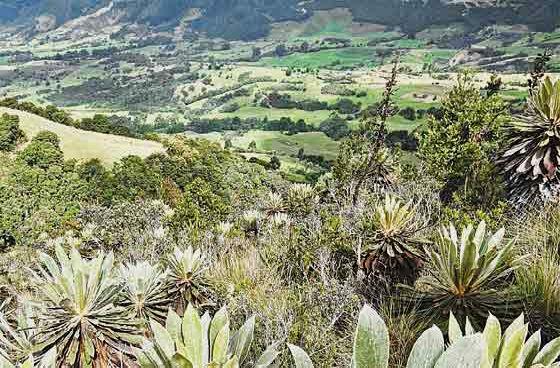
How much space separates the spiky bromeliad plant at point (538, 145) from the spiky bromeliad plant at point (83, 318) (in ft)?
16.0

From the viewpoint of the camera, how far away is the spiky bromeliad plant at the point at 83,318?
365 cm

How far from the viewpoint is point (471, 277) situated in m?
3.45

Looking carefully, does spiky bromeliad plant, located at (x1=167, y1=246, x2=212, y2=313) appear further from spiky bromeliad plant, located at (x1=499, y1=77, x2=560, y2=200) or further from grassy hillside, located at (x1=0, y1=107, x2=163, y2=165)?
grassy hillside, located at (x1=0, y1=107, x2=163, y2=165)

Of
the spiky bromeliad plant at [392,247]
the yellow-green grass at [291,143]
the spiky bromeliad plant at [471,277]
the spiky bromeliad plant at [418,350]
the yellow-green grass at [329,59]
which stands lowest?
the yellow-green grass at [291,143]

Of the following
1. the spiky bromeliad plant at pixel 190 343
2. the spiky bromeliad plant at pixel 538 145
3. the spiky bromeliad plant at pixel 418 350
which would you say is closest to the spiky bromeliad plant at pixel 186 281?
the spiky bromeliad plant at pixel 190 343

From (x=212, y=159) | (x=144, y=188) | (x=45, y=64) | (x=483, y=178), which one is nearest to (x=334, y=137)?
(x=212, y=159)

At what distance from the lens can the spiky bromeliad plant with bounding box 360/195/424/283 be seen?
4.91m

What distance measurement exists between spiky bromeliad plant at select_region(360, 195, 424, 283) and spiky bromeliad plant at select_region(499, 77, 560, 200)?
77.2 inches

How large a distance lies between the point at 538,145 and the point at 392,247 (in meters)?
2.57

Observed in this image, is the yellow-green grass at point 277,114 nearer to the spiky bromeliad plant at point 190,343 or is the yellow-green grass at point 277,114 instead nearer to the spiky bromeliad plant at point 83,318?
the spiky bromeliad plant at point 83,318

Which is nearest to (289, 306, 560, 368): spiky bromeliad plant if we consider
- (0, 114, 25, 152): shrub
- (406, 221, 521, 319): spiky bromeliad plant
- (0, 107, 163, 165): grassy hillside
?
Answer: (406, 221, 521, 319): spiky bromeliad plant

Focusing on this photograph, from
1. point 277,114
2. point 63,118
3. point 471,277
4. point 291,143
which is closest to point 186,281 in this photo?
point 471,277

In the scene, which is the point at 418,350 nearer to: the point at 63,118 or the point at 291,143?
the point at 63,118

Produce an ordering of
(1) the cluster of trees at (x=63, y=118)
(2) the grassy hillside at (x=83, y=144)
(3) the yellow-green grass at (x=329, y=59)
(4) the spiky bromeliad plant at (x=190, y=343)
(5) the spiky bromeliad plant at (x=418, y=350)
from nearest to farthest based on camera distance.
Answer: (5) the spiky bromeliad plant at (x=418, y=350) < (4) the spiky bromeliad plant at (x=190, y=343) < (2) the grassy hillside at (x=83, y=144) < (1) the cluster of trees at (x=63, y=118) < (3) the yellow-green grass at (x=329, y=59)
